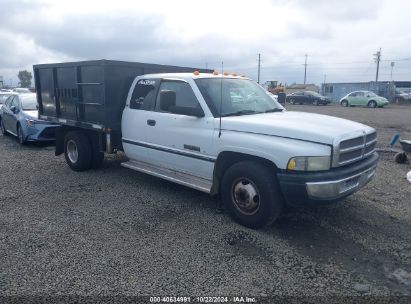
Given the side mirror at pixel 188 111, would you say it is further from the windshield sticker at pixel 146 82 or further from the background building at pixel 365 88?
the background building at pixel 365 88

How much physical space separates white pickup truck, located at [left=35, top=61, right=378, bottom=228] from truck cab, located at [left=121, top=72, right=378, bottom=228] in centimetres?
1

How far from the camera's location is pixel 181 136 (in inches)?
207

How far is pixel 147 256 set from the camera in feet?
12.7

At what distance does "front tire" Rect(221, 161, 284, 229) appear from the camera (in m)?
4.26

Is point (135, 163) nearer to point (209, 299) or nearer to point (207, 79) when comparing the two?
point (207, 79)

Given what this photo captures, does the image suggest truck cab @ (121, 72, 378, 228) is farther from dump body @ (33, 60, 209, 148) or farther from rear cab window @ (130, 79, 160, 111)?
dump body @ (33, 60, 209, 148)

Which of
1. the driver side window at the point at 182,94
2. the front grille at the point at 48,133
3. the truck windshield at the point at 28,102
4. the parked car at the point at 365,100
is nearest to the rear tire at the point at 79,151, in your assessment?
the driver side window at the point at 182,94

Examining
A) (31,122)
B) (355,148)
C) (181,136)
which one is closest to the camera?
(355,148)

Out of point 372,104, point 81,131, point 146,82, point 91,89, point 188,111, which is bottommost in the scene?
point 372,104

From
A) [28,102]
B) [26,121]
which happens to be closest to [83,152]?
[26,121]

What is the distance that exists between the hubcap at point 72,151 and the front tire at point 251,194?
3.90 meters

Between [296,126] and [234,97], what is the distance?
54.1 inches

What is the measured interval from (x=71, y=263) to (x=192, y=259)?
126cm

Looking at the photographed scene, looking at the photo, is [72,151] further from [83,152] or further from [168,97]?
[168,97]
